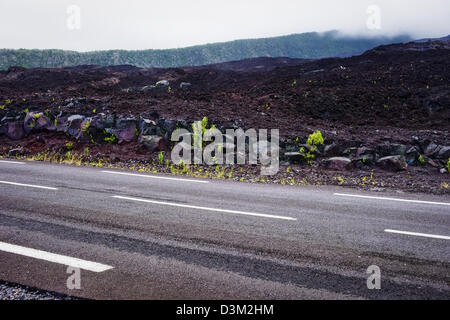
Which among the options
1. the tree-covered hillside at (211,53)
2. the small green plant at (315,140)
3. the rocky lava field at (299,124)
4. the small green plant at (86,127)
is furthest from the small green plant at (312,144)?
the tree-covered hillside at (211,53)

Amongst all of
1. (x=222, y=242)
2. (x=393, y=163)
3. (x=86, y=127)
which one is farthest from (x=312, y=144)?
(x=86, y=127)

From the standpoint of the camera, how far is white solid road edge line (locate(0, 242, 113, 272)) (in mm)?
3711

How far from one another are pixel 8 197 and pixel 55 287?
4278mm

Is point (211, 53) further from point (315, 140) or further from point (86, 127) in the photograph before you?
point (315, 140)

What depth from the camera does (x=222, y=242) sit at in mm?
4512

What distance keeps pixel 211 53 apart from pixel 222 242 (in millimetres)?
72632

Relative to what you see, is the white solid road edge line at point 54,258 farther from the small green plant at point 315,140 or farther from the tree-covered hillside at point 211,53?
the tree-covered hillside at point 211,53

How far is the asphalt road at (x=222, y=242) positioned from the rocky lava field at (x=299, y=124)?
2.69m

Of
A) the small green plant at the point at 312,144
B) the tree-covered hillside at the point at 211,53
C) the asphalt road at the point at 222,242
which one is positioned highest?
the tree-covered hillside at the point at 211,53

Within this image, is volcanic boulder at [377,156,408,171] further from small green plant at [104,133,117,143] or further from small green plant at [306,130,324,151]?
small green plant at [104,133,117,143]

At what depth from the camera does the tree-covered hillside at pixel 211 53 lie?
59562 millimetres

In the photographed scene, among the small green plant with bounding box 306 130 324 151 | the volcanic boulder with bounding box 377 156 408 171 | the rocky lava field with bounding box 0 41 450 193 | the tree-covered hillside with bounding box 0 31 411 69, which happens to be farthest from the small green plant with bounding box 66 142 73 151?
the tree-covered hillside with bounding box 0 31 411 69

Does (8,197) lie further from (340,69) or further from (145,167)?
(340,69)

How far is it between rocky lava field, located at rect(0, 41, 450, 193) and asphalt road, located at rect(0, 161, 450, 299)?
8.81ft
